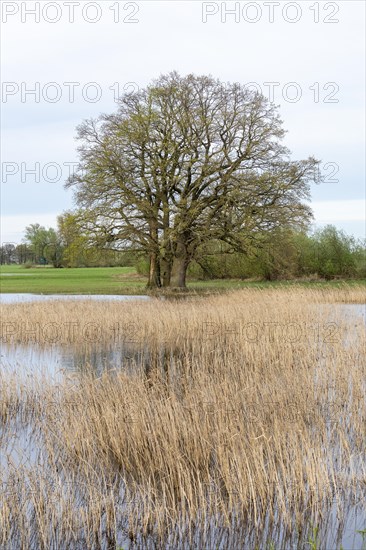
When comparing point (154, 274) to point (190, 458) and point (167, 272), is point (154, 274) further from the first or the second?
point (190, 458)

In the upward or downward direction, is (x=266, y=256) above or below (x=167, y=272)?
above

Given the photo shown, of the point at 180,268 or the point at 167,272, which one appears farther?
the point at 167,272

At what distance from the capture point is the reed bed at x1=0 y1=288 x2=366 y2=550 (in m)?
5.11

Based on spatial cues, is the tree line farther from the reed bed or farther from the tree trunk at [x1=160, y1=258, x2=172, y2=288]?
the reed bed

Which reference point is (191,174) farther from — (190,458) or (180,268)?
(190,458)

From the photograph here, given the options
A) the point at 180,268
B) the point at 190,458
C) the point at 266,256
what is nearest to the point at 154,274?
the point at 180,268

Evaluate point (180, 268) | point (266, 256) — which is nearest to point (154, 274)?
point (180, 268)

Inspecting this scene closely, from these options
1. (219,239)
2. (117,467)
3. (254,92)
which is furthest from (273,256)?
(117,467)

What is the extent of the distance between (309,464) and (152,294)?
26620 mm

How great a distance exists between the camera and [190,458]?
259 inches

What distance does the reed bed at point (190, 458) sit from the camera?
16.8 feet

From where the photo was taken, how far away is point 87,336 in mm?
16750

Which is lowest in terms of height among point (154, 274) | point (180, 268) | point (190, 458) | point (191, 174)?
point (190, 458)

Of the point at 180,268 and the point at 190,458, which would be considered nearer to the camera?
the point at 190,458
